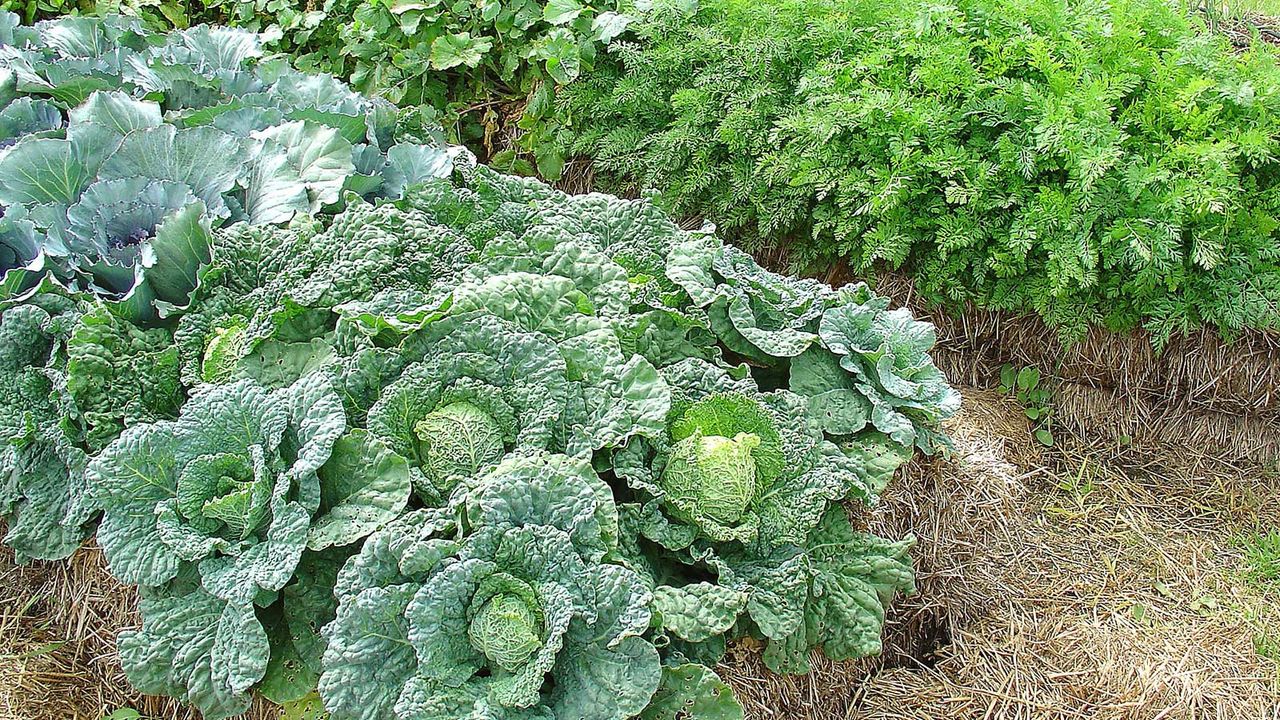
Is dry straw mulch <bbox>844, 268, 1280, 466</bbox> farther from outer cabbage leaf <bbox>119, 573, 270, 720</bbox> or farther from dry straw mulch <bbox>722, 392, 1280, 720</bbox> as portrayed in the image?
outer cabbage leaf <bbox>119, 573, 270, 720</bbox>

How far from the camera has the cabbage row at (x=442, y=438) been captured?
57.1 inches

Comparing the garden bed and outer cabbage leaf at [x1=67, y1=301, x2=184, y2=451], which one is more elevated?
outer cabbage leaf at [x1=67, y1=301, x2=184, y2=451]

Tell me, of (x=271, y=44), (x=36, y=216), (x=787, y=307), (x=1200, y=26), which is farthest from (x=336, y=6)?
(x=1200, y=26)

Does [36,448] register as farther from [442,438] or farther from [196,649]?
[442,438]

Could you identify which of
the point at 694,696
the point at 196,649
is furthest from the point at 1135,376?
the point at 196,649

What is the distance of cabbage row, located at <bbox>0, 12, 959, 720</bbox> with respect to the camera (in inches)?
57.1

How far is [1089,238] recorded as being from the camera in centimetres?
236

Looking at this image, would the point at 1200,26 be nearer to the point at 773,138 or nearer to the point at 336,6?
the point at 773,138

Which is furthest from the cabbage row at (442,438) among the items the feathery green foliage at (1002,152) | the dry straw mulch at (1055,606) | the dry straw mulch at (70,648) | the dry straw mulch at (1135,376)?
the dry straw mulch at (1135,376)

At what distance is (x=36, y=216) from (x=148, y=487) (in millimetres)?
835

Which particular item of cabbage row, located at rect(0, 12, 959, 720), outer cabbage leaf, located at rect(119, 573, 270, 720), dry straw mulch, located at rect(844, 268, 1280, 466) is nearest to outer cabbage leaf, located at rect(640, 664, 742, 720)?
cabbage row, located at rect(0, 12, 959, 720)

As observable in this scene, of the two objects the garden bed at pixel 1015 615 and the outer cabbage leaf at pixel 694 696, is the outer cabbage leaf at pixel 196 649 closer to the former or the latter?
the garden bed at pixel 1015 615

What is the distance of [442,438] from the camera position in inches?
64.0

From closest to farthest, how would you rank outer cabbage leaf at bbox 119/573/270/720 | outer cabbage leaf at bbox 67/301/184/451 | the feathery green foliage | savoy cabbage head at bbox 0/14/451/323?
outer cabbage leaf at bbox 119/573/270/720 < outer cabbage leaf at bbox 67/301/184/451 < savoy cabbage head at bbox 0/14/451/323 < the feathery green foliage
